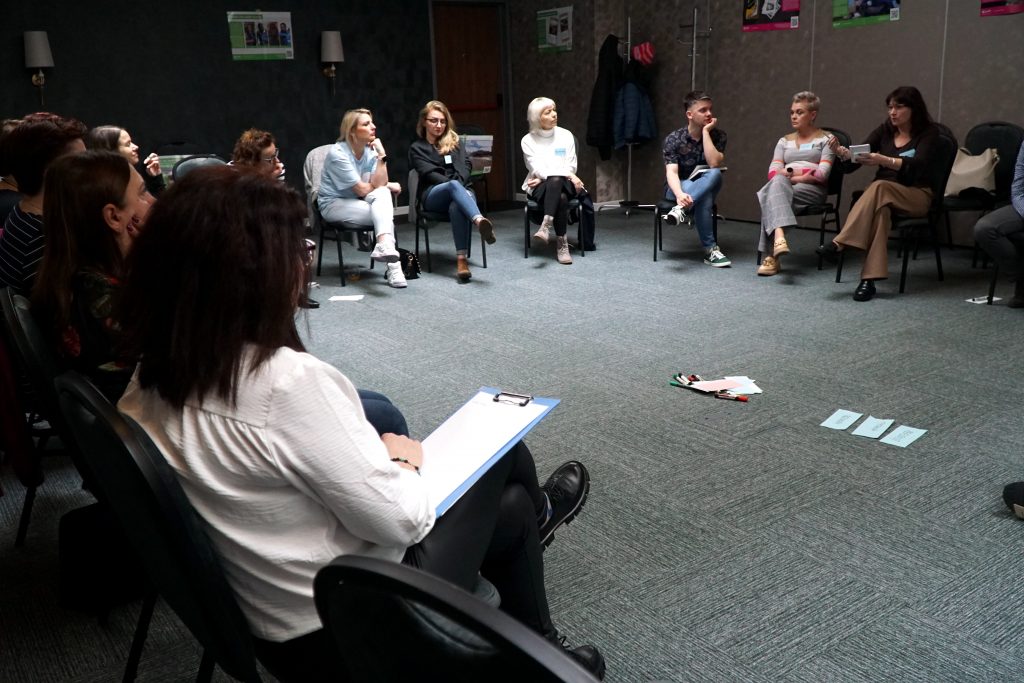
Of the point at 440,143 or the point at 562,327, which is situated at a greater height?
the point at 440,143

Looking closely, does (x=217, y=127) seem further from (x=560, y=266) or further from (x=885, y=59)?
(x=885, y=59)

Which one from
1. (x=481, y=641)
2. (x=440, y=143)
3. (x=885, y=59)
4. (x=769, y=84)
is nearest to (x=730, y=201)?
(x=769, y=84)

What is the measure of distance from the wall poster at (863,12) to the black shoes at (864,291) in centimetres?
252

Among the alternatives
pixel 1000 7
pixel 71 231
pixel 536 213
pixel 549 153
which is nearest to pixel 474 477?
pixel 71 231

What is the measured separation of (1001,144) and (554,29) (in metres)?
4.66

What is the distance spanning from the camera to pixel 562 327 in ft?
15.2

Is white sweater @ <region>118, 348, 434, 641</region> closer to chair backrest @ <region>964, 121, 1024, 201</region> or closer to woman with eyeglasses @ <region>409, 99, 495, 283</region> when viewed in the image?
woman with eyeglasses @ <region>409, 99, 495, 283</region>

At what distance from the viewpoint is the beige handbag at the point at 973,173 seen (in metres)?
5.33

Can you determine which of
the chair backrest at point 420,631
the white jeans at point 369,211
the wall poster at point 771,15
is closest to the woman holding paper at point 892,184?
the wall poster at point 771,15

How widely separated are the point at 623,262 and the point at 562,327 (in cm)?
180

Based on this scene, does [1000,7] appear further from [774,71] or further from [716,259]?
[716,259]

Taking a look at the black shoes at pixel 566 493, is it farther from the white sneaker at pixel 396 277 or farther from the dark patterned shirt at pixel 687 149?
the dark patterned shirt at pixel 687 149

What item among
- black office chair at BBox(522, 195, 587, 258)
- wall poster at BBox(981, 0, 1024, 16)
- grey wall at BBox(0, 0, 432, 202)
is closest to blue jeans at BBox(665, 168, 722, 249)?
black office chair at BBox(522, 195, 587, 258)

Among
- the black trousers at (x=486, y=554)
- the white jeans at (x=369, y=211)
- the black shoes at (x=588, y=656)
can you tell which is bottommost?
the black shoes at (x=588, y=656)
